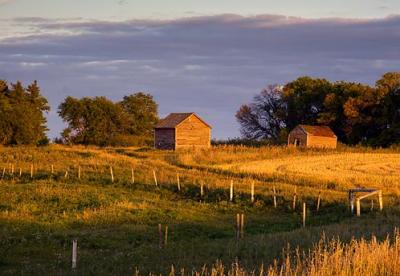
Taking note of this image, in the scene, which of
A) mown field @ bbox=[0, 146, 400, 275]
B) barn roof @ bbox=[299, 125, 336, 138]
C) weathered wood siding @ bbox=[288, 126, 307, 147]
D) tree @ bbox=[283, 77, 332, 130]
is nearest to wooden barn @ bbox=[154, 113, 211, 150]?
weathered wood siding @ bbox=[288, 126, 307, 147]

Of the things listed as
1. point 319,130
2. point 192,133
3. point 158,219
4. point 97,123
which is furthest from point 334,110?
point 158,219

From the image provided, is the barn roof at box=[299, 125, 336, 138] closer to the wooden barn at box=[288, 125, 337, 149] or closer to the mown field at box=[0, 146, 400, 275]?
the wooden barn at box=[288, 125, 337, 149]

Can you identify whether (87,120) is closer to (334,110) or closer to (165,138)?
(165,138)

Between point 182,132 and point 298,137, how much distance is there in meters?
14.0

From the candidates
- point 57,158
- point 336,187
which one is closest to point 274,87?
point 57,158

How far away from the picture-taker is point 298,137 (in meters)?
83.7

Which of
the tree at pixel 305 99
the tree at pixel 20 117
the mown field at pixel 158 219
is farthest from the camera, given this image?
the tree at pixel 305 99

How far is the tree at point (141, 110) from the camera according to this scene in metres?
110

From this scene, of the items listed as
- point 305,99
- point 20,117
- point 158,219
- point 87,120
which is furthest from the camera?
point 87,120

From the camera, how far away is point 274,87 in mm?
100438

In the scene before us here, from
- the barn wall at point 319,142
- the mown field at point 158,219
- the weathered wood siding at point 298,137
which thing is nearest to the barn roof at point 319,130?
the barn wall at point 319,142

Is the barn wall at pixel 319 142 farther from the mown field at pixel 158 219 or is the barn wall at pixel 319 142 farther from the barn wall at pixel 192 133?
the mown field at pixel 158 219

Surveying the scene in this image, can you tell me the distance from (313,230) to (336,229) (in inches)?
32.2

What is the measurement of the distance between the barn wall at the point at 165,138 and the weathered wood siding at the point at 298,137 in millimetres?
14505
